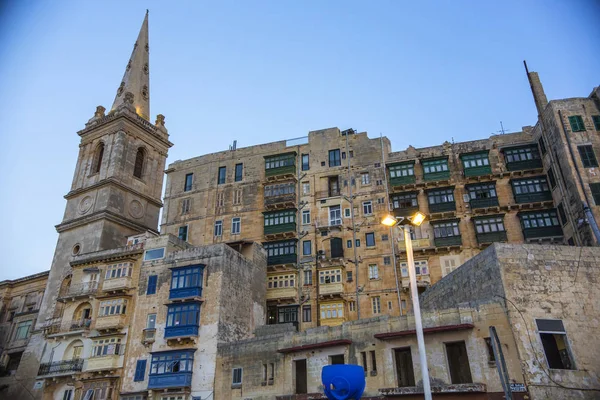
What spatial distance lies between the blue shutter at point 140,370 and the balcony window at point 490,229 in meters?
29.3

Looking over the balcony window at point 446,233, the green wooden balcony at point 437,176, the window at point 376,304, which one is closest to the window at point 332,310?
the window at point 376,304

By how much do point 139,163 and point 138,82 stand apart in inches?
480

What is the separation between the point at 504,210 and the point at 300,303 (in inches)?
786

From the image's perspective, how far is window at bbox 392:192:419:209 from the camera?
45156mm

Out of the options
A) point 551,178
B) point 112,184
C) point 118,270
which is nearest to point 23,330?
point 112,184

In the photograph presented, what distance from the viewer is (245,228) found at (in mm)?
49062

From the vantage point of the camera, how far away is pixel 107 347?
127 feet

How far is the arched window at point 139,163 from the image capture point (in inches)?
2213

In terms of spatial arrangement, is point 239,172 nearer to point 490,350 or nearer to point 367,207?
point 367,207

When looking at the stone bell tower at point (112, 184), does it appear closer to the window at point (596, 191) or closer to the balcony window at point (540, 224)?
the balcony window at point (540, 224)

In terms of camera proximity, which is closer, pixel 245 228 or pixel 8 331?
pixel 245 228

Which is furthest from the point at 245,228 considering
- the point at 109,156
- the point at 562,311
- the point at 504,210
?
the point at 562,311

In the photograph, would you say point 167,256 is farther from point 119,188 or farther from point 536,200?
point 536,200

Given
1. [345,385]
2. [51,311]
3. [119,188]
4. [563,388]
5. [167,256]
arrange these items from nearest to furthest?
[345,385] < [563,388] < [167,256] < [51,311] < [119,188]
